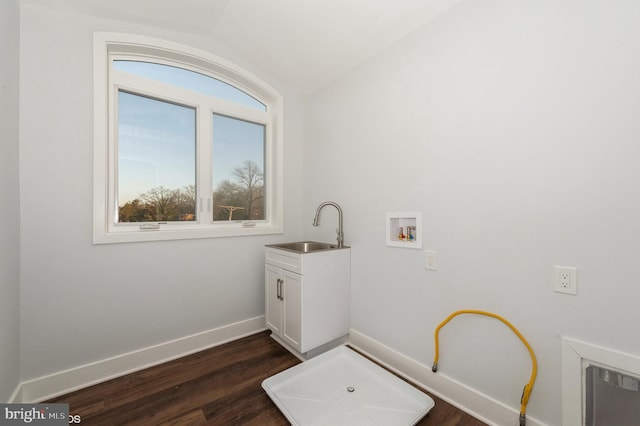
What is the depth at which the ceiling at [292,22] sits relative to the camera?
1.77 m

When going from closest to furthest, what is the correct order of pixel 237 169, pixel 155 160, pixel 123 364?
1. pixel 123 364
2. pixel 155 160
3. pixel 237 169

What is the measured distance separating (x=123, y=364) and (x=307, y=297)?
55.9 inches

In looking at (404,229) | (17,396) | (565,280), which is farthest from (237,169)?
(565,280)

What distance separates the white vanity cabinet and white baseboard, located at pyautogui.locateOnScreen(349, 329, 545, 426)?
0.33 meters

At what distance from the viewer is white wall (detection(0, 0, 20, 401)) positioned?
1380 millimetres

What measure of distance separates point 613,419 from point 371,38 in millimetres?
2591

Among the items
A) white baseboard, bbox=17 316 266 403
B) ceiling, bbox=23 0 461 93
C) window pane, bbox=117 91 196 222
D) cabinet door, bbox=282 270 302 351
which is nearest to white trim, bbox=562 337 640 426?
cabinet door, bbox=282 270 302 351

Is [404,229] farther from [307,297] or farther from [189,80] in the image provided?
[189,80]

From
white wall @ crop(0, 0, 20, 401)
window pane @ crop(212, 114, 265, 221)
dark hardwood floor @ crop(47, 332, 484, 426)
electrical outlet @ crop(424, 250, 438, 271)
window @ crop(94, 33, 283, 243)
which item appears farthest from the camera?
window pane @ crop(212, 114, 265, 221)

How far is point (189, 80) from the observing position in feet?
7.65

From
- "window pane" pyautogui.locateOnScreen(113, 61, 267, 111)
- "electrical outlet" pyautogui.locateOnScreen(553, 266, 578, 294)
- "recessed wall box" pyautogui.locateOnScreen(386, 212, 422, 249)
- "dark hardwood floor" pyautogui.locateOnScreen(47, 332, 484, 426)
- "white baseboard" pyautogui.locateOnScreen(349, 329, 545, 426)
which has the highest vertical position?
"window pane" pyautogui.locateOnScreen(113, 61, 267, 111)

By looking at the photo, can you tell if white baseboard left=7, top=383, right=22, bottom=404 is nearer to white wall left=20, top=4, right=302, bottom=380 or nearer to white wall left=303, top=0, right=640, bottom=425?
white wall left=20, top=4, right=302, bottom=380

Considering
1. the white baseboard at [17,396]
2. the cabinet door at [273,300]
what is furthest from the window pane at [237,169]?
the white baseboard at [17,396]

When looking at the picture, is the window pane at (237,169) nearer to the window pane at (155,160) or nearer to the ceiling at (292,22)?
the window pane at (155,160)
